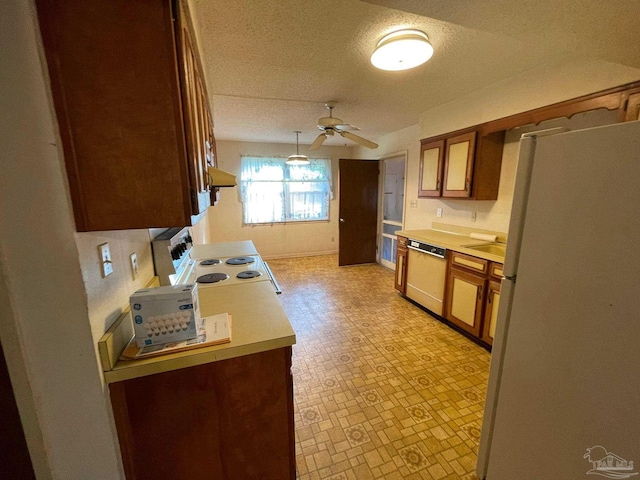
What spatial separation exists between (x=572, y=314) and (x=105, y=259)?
163cm

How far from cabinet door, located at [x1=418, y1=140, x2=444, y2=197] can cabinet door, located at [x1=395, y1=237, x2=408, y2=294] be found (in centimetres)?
69

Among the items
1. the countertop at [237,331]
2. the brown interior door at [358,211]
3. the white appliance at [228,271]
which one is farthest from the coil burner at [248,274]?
the brown interior door at [358,211]

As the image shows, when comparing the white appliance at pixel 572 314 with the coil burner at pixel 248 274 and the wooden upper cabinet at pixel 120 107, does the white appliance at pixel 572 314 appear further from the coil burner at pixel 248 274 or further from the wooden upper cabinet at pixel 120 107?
the coil burner at pixel 248 274

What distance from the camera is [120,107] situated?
2.47 ft

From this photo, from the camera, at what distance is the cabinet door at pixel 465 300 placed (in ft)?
7.70

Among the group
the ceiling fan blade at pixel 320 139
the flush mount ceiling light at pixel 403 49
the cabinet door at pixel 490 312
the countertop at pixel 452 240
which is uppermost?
the flush mount ceiling light at pixel 403 49

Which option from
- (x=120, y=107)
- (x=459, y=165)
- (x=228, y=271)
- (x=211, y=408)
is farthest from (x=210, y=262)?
(x=459, y=165)

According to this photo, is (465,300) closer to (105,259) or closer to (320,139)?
(320,139)

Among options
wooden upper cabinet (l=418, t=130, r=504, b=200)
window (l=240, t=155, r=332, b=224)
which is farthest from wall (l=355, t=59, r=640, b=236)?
window (l=240, t=155, r=332, b=224)

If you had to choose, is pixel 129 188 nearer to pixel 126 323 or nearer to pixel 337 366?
pixel 126 323

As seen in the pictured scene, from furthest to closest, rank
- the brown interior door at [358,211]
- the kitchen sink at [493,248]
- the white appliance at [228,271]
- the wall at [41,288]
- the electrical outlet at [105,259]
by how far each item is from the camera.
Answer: the brown interior door at [358,211]
the kitchen sink at [493,248]
the white appliance at [228,271]
the electrical outlet at [105,259]
the wall at [41,288]

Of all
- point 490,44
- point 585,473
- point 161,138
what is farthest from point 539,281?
point 490,44

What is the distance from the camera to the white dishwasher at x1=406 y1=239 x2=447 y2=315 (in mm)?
2770

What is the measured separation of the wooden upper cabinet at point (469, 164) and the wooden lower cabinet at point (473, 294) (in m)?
0.74
